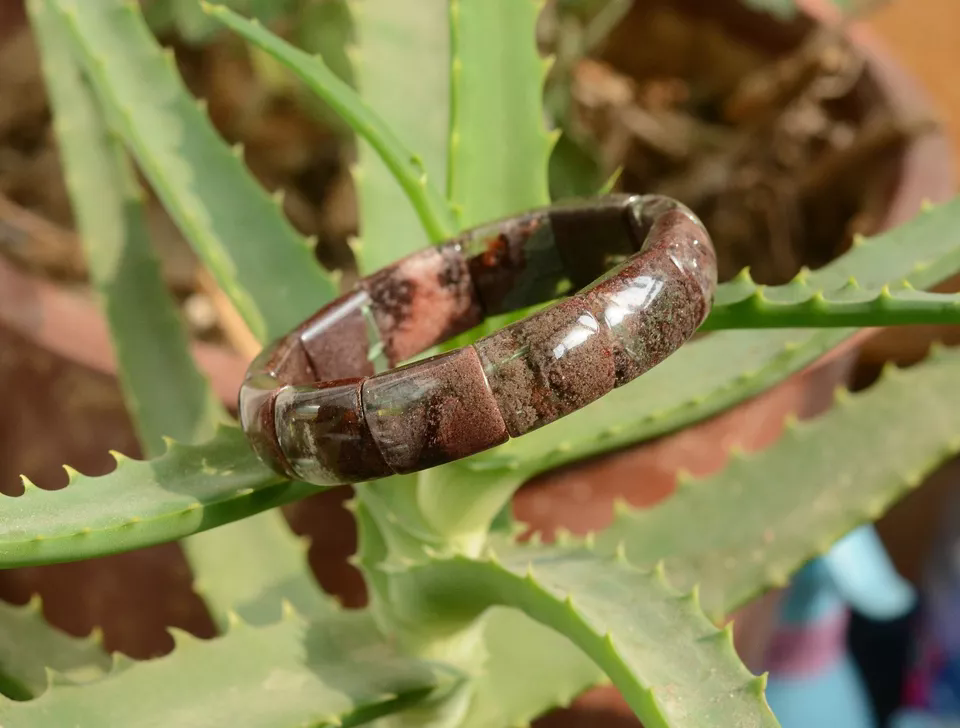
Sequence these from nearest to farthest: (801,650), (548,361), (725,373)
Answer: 1. (548,361)
2. (725,373)
3. (801,650)

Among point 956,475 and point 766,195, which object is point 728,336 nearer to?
point 766,195

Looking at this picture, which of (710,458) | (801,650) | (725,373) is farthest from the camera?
(801,650)

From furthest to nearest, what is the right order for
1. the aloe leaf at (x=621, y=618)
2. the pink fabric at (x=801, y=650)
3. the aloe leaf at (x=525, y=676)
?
1. the pink fabric at (x=801, y=650)
2. the aloe leaf at (x=525, y=676)
3. the aloe leaf at (x=621, y=618)

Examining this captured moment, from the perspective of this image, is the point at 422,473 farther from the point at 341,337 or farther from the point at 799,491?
the point at 799,491

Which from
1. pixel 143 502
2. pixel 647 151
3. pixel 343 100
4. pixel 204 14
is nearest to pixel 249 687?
pixel 143 502

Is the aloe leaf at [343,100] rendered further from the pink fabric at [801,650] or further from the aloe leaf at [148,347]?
the pink fabric at [801,650]

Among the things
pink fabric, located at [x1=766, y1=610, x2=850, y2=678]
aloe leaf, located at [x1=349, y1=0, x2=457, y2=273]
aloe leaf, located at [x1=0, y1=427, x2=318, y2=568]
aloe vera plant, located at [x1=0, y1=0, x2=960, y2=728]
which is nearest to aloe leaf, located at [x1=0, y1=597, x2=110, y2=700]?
aloe vera plant, located at [x1=0, y1=0, x2=960, y2=728]

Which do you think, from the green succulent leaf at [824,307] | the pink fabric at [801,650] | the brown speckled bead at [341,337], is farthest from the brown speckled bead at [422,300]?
the pink fabric at [801,650]
